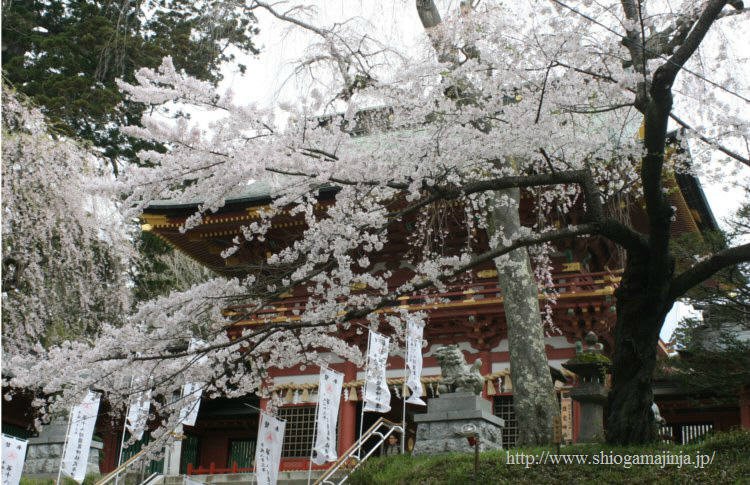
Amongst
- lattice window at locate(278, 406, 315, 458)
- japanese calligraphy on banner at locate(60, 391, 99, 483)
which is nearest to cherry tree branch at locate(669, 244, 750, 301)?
japanese calligraphy on banner at locate(60, 391, 99, 483)

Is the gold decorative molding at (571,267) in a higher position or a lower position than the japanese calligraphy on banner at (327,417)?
higher

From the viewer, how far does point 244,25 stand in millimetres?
20672

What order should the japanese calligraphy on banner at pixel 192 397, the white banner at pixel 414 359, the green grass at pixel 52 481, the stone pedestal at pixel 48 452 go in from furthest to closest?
the white banner at pixel 414 359 < the stone pedestal at pixel 48 452 < the green grass at pixel 52 481 < the japanese calligraphy on banner at pixel 192 397

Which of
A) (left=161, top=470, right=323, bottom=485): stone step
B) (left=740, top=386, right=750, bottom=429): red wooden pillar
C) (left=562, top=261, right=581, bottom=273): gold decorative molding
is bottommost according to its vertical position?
(left=161, top=470, right=323, bottom=485): stone step

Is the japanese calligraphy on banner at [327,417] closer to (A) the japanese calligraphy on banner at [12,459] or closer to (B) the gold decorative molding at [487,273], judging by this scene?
(B) the gold decorative molding at [487,273]

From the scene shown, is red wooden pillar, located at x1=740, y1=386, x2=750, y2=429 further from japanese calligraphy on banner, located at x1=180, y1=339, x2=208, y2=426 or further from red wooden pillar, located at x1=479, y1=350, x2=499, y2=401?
japanese calligraphy on banner, located at x1=180, y1=339, x2=208, y2=426

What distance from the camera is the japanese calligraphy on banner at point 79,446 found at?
11.7m

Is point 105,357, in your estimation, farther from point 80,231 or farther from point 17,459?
point 80,231

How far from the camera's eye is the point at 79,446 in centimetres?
1187

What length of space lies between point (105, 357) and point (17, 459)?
15.7ft

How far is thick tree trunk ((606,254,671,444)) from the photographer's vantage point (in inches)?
303

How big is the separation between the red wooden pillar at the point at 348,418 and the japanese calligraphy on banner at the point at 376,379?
297 centimetres

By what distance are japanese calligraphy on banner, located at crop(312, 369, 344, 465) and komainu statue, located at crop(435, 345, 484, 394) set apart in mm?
2198

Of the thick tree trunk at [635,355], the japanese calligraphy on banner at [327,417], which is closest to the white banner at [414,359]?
the japanese calligraphy on banner at [327,417]
